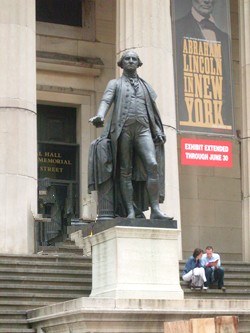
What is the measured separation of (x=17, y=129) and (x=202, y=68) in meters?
4.73

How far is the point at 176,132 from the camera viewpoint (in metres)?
23.6

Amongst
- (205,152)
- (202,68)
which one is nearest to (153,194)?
(205,152)

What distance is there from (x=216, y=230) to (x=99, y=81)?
5.47 metres

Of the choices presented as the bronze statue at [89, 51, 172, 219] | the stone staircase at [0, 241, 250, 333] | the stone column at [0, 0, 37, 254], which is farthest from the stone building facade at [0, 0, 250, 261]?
the bronze statue at [89, 51, 172, 219]

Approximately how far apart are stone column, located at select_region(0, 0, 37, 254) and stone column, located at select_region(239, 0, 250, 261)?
5420 millimetres

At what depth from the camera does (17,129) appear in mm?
22500

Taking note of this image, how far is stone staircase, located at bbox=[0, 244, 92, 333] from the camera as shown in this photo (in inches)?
694

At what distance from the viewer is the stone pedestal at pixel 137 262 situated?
46.3 feet

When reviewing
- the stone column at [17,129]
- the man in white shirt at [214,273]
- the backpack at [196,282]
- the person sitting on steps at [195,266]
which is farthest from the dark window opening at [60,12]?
the backpack at [196,282]

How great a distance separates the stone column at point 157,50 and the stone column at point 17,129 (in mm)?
2261

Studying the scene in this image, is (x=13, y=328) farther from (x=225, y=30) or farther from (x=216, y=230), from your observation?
(x=216, y=230)

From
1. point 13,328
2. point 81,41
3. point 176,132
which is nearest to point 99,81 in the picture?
point 81,41

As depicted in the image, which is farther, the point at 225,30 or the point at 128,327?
the point at 225,30

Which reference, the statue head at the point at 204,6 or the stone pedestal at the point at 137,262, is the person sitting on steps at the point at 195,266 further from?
the statue head at the point at 204,6
